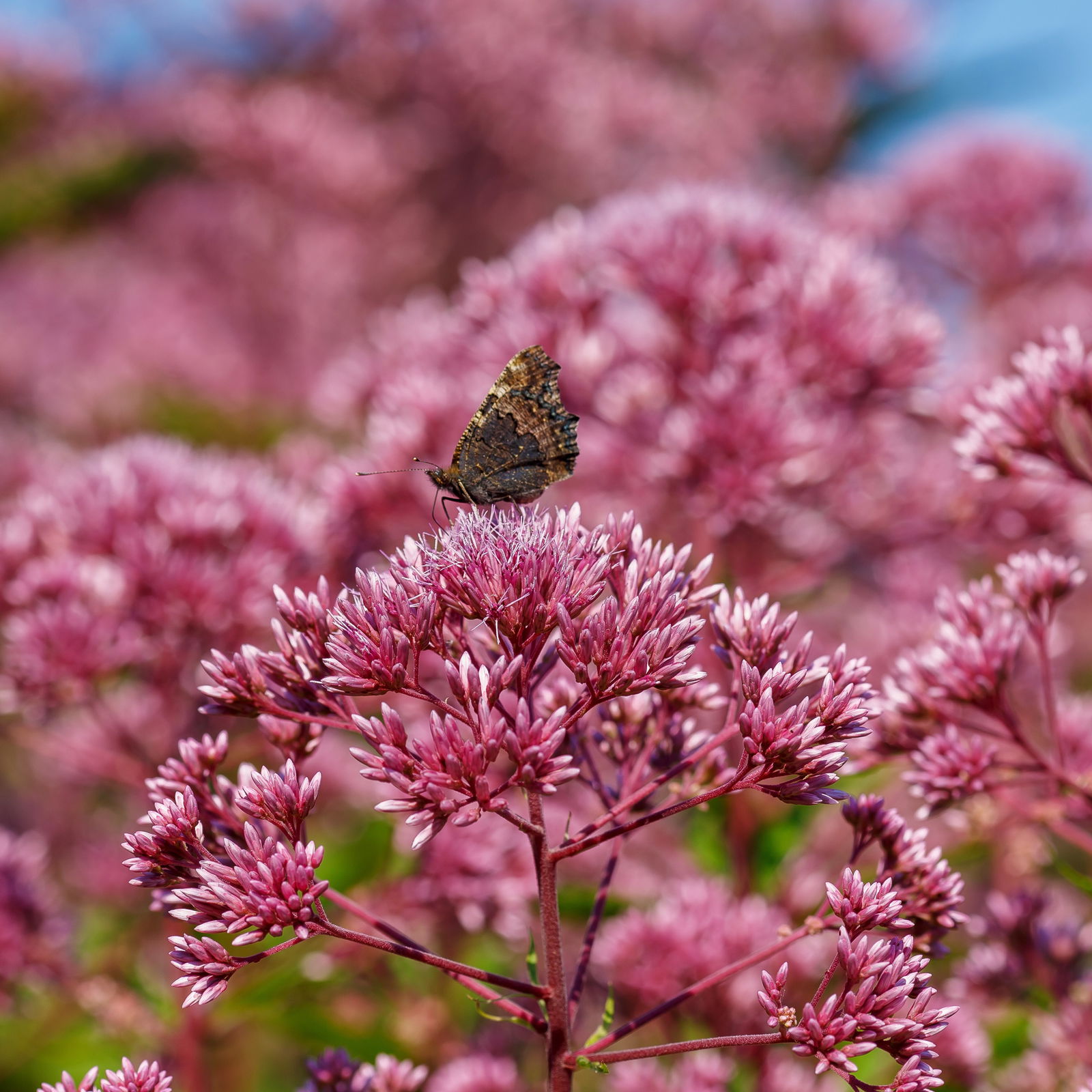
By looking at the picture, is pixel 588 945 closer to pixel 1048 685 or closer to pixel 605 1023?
pixel 605 1023

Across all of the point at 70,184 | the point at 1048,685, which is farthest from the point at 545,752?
the point at 70,184

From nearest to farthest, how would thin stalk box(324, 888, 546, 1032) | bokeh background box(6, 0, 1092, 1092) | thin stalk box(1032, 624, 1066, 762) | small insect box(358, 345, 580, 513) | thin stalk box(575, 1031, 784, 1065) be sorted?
thin stalk box(575, 1031, 784, 1065) < thin stalk box(324, 888, 546, 1032) < thin stalk box(1032, 624, 1066, 762) < small insect box(358, 345, 580, 513) < bokeh background box(6, 0, 1092, 1092)

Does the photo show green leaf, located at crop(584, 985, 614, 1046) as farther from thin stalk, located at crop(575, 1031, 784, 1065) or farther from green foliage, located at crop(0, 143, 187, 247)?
green foliage, located at crop(0, 143, 187, 247)

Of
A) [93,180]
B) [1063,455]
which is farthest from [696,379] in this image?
[93,180]

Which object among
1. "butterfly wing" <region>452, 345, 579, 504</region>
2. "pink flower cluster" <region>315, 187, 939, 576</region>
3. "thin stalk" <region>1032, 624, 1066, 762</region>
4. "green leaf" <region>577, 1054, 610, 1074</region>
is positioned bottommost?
"green leaf" <region>577, 1054, 610, 1074</region>

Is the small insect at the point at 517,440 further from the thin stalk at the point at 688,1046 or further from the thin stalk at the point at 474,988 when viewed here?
the thin stalk at the point at 688,1046

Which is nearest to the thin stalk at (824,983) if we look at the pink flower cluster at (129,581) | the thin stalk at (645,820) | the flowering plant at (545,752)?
the flowering plant at (545,752)

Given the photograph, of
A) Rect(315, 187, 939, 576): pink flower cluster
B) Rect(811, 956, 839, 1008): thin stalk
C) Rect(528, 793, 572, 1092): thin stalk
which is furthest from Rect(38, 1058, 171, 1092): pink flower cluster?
Rect(315, 187, 939, 576): pink flower cluster

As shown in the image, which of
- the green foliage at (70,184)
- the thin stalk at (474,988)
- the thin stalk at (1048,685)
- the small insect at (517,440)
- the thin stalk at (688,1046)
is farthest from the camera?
the green foliage at (70,184)
